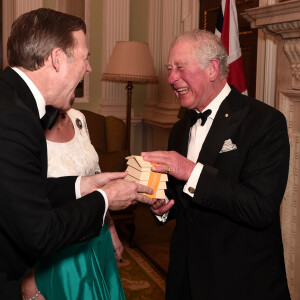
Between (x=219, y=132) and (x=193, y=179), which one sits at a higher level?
(x=219, y=132)

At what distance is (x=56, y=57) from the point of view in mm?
1783

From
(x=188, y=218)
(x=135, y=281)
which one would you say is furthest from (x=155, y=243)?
(x=188, y=218)

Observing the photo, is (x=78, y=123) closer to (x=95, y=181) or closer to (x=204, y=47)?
(x=95, y=181)

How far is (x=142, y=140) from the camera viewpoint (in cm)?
728

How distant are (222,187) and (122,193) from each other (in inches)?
17.9

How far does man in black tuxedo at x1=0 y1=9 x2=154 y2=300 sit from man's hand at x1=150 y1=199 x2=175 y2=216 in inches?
14.8

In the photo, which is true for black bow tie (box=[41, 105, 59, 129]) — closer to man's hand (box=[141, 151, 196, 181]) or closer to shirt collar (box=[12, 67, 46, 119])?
shirt collar (box=[12, 67, 46, 119])

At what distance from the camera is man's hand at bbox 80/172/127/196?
2.25 meters

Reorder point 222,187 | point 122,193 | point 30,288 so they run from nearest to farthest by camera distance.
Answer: point 122,193
point 222,187
point 30,288

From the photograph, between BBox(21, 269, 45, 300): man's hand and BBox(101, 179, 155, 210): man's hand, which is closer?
BBox(101, 179, 155, 210): man's hand

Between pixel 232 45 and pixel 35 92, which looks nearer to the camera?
pixel 35 92

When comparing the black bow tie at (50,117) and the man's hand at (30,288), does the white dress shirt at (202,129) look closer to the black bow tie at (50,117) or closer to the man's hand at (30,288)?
the black bow tie at (50,117)

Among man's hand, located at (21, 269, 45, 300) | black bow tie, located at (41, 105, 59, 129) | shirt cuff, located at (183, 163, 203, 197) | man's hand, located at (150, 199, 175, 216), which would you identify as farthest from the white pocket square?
man's hand, located at (21, 269, 45, 300)

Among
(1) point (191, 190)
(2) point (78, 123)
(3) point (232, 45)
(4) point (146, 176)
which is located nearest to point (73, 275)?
(4) point (146, 176)
